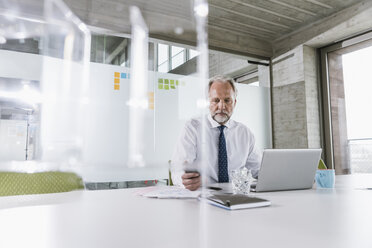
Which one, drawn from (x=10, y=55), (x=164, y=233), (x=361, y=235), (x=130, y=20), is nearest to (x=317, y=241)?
(x=361, y=235)

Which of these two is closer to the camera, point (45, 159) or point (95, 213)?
point (95, 213)

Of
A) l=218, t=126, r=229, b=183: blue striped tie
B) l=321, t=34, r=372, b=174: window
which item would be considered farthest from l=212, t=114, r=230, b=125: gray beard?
l=321, t=34, r=372, b=174: window

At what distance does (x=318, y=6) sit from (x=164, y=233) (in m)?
3.25

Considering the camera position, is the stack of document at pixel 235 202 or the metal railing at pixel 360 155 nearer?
the stack of document at pixel 235 202

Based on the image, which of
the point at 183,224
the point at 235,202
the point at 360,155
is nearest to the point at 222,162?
the point at 235,202

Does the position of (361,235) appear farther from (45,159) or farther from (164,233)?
(45,159)

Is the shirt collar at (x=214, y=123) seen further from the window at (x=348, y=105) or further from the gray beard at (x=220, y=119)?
the window at (x=348, y=105)

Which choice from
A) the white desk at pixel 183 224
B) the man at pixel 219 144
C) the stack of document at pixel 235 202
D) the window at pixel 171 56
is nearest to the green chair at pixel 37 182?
the white desk at pixel 183 224

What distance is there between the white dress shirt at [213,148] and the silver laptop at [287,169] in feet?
1.83

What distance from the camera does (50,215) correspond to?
23.9 inches

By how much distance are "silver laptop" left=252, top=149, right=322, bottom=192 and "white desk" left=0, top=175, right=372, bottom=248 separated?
7.8 inches

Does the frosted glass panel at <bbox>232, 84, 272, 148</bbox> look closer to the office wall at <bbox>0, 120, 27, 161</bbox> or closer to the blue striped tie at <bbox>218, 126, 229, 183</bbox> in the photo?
the blue striped tie at <bbox>218, 126, 229, 183</bbox>

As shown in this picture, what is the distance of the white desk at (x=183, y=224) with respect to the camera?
412mm

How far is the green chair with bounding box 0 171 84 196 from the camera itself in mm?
1128
